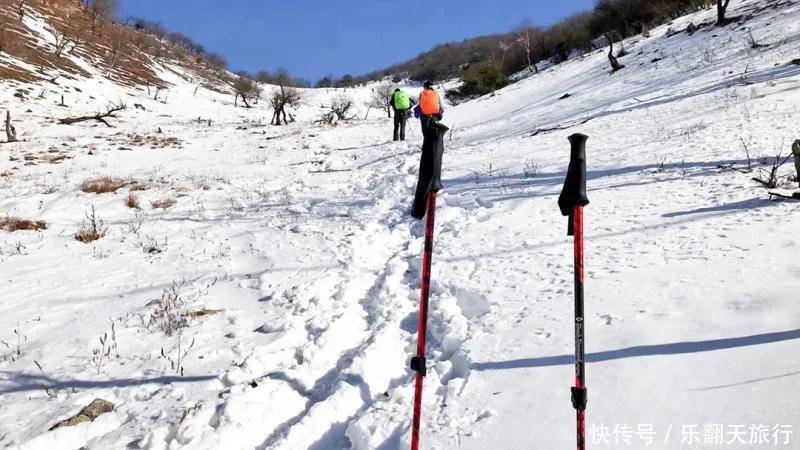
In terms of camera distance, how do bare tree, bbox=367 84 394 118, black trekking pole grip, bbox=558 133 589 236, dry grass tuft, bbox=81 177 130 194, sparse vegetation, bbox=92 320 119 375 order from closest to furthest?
black trekking pole grip, bbox=558 133 589 236 → sparse vegetation, bbox=92 320 119 375 → dry grass tuft, bbox=81 177 130 194 → bare tree, bbox=367 84 394 118

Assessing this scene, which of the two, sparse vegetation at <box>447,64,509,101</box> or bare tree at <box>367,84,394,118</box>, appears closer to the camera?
sparse vegetation at <box>447,64,509,101</box>

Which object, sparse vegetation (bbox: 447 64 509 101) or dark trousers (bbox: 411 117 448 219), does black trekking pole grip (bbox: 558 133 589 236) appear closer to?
dark trousers (bbox: 411 117 448 219)

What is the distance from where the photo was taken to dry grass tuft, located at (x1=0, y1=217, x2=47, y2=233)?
753 cm

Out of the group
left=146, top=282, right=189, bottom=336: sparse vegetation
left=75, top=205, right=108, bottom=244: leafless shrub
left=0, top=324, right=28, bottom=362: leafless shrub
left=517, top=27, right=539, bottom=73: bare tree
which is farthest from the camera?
left=517, top=27, right=539, bottom=73: bare tree

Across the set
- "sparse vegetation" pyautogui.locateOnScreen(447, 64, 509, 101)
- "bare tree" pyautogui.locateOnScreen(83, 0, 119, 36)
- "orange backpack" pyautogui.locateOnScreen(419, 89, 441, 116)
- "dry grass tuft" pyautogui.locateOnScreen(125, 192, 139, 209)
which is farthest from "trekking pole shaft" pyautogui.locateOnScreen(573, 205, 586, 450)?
"bare tree" pyautogui.locateOnScreen(83, 0, 119, 36)

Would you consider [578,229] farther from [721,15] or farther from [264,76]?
[264,76]

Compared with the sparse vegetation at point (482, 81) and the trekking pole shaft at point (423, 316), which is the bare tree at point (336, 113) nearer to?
the sparse vegetation at point (482, 81)

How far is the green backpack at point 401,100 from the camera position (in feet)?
48.8

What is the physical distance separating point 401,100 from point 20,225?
10453 mm

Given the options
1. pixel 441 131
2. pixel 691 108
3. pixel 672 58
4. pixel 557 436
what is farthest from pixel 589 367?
pixel 672 58

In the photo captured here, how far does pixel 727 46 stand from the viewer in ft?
48.3

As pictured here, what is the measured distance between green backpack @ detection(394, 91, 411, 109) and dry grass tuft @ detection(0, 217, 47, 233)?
10.0 meters

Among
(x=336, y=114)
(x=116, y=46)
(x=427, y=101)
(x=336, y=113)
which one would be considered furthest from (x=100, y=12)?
(x=427, y=101)

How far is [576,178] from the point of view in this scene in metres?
2.00
